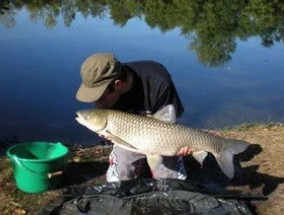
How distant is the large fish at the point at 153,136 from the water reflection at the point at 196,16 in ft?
32.1

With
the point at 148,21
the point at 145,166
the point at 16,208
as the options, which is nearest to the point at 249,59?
the point at 148,21

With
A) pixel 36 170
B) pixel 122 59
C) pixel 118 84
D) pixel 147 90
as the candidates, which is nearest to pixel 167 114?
pixel 147 90

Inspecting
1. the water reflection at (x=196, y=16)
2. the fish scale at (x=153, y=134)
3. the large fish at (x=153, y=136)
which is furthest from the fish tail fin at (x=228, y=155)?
the water reflection at (x=196, y=16)

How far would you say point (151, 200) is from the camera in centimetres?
343

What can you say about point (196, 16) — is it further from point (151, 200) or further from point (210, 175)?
point (151, 200)

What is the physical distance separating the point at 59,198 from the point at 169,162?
2.31 ft

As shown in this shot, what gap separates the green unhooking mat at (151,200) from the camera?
3289mm

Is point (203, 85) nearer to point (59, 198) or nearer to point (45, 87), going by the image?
point (45, 87)

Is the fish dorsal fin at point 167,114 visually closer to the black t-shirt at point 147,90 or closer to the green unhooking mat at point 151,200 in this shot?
the black t-shirt at point 147,90

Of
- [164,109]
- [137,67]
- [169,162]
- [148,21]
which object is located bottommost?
[148,21]

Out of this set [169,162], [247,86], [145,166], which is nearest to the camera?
[169,162]

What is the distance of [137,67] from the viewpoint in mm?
3443

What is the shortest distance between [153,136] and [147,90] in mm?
383

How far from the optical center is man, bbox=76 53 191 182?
10.00ft
